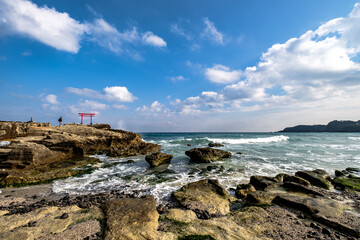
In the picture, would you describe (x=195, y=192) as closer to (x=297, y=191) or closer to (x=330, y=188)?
(x=297, y=191)

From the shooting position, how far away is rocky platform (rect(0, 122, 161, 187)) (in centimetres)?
1080

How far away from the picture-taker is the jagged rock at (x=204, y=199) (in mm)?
6041

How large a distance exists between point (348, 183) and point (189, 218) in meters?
10.3

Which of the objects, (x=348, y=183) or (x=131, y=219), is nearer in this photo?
(x=131, y=219)

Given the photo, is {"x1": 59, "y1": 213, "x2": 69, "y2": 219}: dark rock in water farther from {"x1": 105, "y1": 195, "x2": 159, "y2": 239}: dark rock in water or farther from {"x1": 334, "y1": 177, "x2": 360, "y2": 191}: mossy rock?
{"x1": 334, "y1": 177, "x2": 360, "y2": 191}: mossy rock

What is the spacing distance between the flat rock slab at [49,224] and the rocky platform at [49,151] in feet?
21.0

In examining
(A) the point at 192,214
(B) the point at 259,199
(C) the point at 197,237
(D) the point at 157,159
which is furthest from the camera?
(D) the point at 157,159

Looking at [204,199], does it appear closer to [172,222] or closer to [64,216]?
[172,222]

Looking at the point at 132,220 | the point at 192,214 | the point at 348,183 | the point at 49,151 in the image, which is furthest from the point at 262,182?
the point at 49,151

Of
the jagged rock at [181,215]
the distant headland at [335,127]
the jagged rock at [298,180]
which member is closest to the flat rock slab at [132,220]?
the jagged rock at [181,215]

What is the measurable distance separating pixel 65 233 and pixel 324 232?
7433 mm

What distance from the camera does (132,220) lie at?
190 inches

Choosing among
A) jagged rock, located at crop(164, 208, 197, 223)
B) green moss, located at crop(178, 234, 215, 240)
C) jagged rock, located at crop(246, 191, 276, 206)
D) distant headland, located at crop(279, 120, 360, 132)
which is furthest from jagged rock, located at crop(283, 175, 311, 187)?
distant headland, located at crop(279, 120, 360, 132)

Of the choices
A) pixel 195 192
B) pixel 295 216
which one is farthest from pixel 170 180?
pixel 295 216
